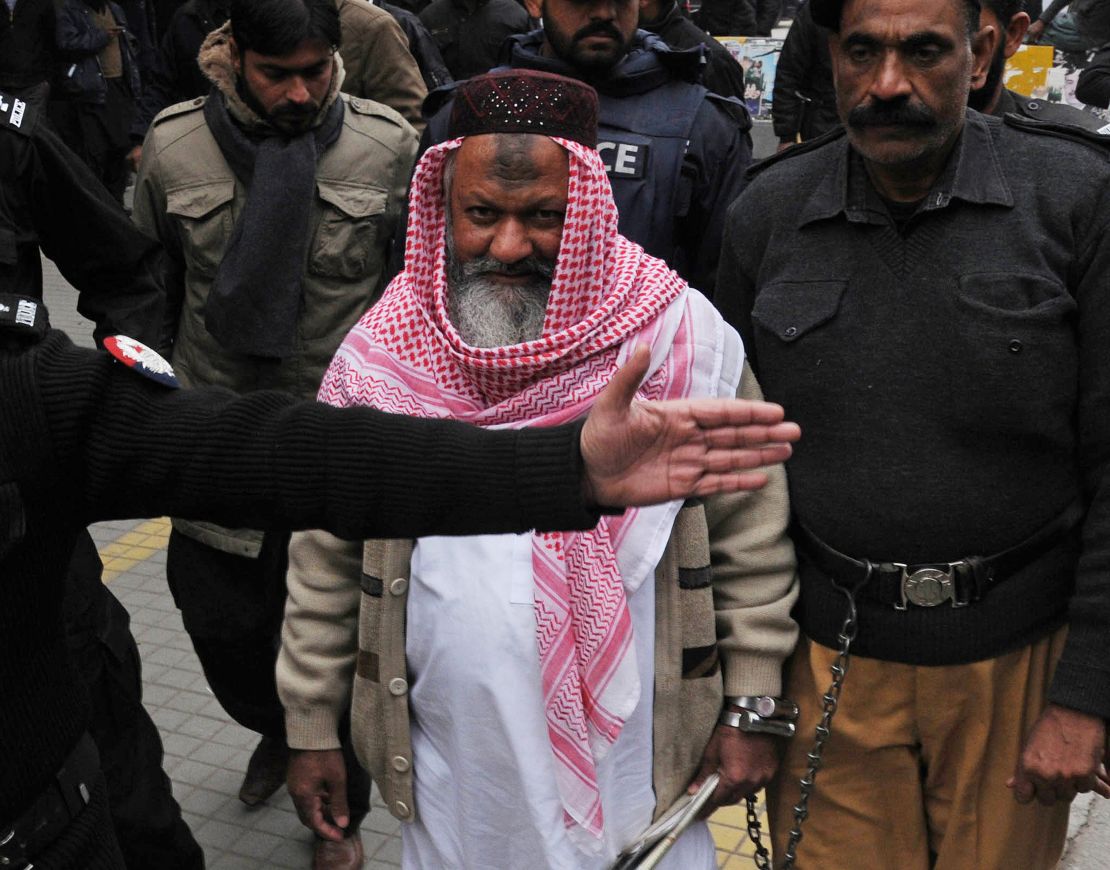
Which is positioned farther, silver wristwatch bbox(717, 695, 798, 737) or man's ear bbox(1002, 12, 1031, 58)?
man's ear bbox(1002, 12, 1031, 58)

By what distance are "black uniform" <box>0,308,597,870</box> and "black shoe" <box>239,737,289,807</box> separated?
2173mm

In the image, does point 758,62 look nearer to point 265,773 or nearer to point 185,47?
point 185,47

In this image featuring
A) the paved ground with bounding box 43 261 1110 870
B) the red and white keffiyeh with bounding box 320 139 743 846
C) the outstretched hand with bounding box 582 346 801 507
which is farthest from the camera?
the paved ground with bounding box 43 261 1110 870

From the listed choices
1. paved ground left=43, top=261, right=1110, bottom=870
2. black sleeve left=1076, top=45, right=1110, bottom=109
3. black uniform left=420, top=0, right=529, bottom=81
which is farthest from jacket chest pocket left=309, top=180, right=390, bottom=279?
black uniform left=420, top=0, right=529, bottom=81

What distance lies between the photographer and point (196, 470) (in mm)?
1806

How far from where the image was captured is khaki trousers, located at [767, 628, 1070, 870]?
260 centimetres

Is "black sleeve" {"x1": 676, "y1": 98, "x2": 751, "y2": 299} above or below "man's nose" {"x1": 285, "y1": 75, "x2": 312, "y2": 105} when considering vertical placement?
below

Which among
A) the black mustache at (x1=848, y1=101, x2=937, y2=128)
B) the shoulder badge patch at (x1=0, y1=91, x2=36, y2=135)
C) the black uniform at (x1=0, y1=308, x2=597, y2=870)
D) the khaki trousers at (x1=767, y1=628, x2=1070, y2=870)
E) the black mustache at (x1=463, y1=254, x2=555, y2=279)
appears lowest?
the khaki trousers at (x1=767, y1=628, x2=1070, y2=870)

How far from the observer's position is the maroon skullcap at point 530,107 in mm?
2705

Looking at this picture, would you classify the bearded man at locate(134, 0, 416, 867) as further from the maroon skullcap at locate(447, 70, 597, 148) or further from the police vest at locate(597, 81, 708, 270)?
the maroon skullcap at locate(447, 70, 597, 148)

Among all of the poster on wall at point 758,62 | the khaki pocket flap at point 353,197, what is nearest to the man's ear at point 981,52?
the khaki pocket flap at point 353,197

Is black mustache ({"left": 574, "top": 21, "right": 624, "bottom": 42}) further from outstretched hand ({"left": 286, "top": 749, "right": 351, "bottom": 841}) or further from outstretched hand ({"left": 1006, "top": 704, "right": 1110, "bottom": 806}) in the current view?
outstretched hand ({"left": 1006, "top": 704, "right": 1110, "bottom": 806})

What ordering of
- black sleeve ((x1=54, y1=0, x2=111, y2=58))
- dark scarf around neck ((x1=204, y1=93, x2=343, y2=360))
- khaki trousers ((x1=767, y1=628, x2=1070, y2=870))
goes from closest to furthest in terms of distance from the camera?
1. khaki trousers ((x1=767, y1=628, x2=1070, y2=870))
2. dark scarf around neck ((x1=204, y1=93, x2=343, y2=360))
3. black sleeve ((x1=54, y1=0, x2=111, y2=58))

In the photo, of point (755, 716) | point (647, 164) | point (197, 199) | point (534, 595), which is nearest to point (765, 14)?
point (647, 164)
